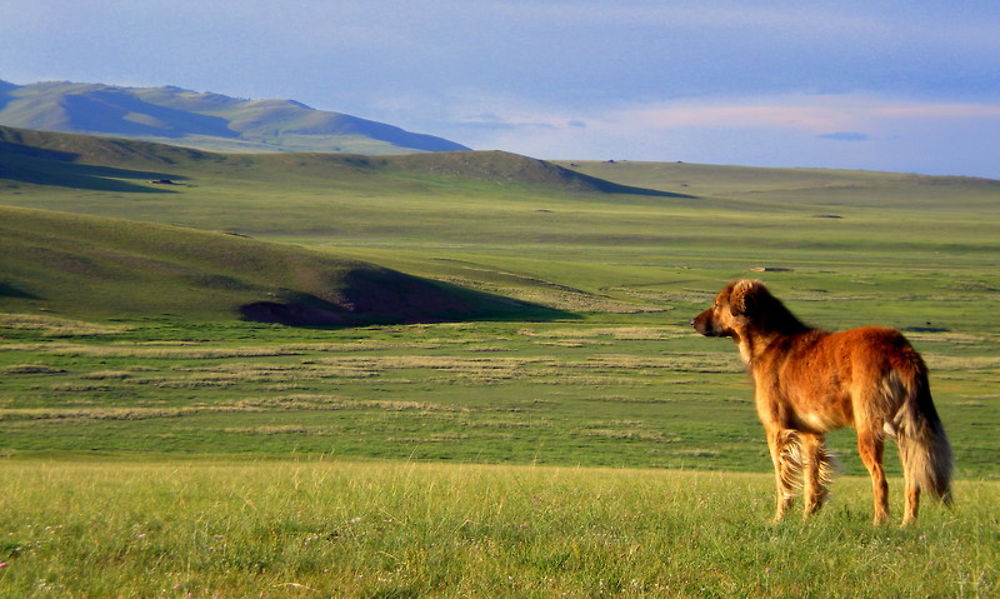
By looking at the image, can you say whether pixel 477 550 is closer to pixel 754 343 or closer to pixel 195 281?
pixel 754 343

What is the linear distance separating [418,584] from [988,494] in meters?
8.39

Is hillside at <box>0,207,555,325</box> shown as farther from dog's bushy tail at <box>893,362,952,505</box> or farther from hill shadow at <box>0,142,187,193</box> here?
hill shadow at <box>0,142,187,193</box>

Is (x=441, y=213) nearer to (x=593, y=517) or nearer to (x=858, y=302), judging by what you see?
(x=858, y=302)

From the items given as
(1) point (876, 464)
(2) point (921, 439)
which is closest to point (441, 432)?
(1) point (876, 464)

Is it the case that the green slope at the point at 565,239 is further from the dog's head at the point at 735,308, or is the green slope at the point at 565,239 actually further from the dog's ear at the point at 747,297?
the dog's ear at the point at 747,297

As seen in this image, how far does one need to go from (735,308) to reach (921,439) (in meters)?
2.18

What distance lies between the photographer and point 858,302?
74688 mm

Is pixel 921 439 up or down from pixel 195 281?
up

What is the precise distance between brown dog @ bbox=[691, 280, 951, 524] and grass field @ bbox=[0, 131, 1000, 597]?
49 centimetres

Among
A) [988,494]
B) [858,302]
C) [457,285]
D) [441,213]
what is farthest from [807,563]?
[441,213]

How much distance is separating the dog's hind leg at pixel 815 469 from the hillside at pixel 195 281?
170 ft

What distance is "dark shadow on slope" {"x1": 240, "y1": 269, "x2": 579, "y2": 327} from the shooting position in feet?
197

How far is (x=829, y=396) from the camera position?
766cm

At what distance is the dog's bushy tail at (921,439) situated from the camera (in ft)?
23.5
